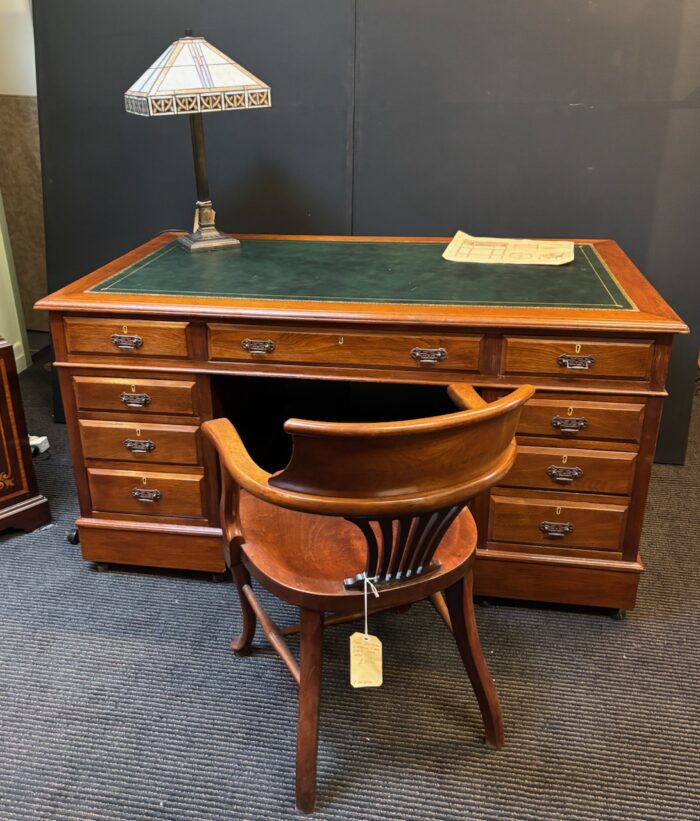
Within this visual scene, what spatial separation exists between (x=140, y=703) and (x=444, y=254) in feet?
4.70

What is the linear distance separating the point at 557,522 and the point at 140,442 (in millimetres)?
1116

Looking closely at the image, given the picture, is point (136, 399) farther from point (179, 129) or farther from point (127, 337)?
point (179, 129)

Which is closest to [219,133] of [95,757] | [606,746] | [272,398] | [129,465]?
[272,398]

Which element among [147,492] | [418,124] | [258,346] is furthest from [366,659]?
[418,124]

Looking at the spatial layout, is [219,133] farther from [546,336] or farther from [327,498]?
[327,498]

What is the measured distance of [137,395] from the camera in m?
2.01

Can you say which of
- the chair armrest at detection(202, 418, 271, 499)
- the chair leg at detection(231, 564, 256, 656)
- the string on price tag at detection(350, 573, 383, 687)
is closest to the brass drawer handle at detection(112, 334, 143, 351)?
the chair armrest at detection(202, 418, 271, 499)

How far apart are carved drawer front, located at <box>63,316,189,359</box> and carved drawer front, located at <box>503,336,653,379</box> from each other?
0.81 metres

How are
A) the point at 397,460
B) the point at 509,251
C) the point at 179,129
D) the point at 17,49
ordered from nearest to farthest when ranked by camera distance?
the point at 397,460, the point at 509,251, the point at 179,129, the point at 17,49

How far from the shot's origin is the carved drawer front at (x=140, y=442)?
204cm

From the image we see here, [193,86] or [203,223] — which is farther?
[203,223]

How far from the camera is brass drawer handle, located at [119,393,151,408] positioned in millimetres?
2008

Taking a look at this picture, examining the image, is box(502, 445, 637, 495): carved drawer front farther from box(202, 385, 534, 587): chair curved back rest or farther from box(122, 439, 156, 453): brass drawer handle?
box(122, 439, 156, 453): brass drawer handle

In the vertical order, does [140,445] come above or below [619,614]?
above
